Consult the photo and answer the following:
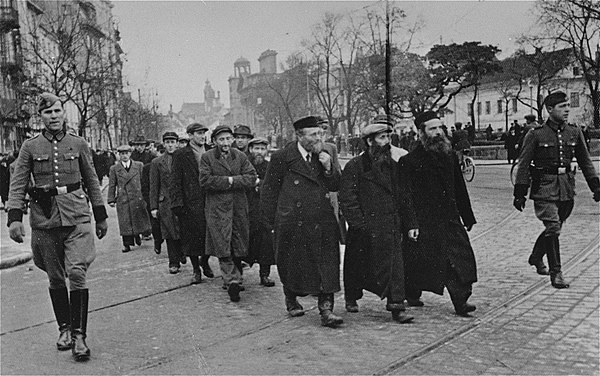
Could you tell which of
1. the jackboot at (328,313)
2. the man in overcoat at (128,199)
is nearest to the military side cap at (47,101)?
the jackboot at (328,313)

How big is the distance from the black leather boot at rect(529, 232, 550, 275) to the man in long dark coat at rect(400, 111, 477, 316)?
163 centimetres

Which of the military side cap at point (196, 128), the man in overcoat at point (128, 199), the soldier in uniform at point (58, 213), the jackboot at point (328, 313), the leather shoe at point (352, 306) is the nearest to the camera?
the soldier in uniform at point (58, 213)

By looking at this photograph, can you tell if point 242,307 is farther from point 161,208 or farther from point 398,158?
point 161,208

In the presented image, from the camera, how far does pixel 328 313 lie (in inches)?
252

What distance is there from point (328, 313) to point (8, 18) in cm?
4286

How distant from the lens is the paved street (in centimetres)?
525

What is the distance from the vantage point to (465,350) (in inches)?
213

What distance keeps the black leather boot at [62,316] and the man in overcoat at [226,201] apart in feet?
6.68

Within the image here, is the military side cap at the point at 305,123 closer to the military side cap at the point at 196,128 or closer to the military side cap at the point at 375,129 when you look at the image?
the military side cap at the point at 375,129

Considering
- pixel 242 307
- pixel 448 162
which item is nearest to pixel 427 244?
pixel 448 162

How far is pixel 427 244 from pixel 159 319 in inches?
102

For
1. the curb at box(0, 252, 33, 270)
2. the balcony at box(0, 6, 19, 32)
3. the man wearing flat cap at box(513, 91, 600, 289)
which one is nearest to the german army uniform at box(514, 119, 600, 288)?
the man wearing flat cap at box(513, 91, 600, 289)

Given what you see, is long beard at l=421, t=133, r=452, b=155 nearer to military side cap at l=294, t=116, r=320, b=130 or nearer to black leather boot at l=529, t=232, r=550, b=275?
military side cap at l=294, t=116, r=320, b=130

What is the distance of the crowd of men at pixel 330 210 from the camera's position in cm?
604
